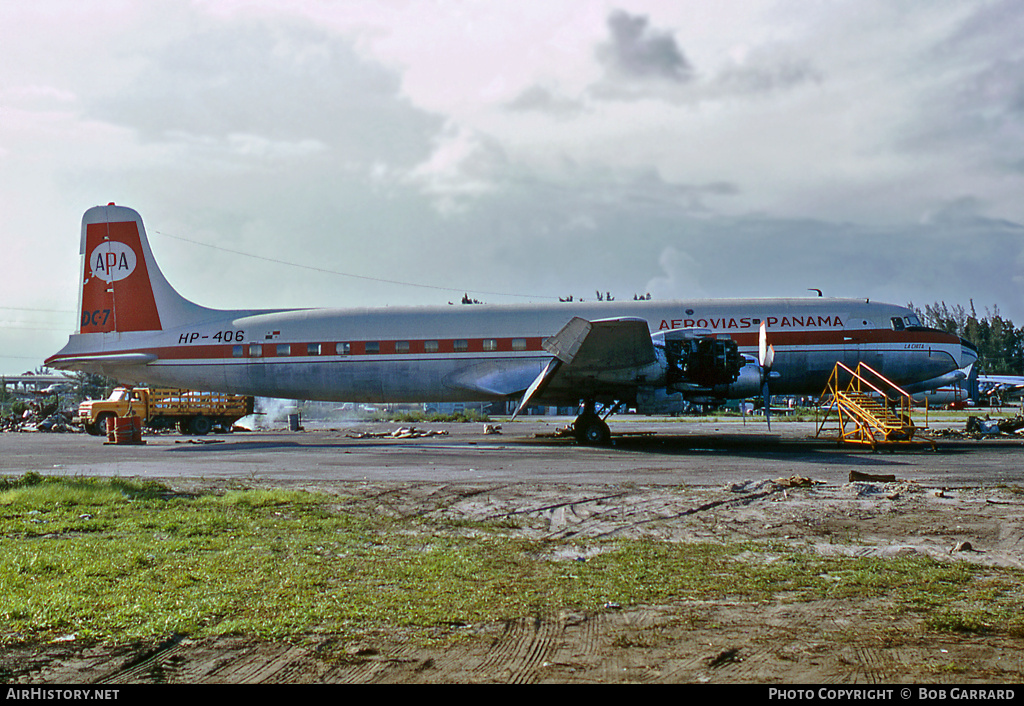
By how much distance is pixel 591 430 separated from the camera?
22672mm

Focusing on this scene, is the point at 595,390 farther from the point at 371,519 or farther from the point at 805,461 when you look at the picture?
the point at 371,519

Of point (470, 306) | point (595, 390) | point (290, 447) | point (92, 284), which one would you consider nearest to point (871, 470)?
point (595, 390)

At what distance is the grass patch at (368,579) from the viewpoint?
14.9ft

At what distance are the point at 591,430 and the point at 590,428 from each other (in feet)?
0.26

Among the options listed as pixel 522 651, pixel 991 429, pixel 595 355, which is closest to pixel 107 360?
pixel 595 355

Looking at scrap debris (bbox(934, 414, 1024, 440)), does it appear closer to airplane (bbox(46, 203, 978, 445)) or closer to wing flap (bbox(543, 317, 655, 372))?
airplane (bbox(46, 203, 978, 445))

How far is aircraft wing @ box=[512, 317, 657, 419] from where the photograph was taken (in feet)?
59.1

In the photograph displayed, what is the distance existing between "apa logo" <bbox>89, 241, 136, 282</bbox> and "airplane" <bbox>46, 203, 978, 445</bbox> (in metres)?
0.04

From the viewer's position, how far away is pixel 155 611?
185 inches

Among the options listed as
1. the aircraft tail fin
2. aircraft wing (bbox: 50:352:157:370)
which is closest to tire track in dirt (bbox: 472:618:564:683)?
aircraft wing (bbox: 50:352:157:370)

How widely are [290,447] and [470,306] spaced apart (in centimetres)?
741

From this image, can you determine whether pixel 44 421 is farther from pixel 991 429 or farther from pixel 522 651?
pixel 991 429

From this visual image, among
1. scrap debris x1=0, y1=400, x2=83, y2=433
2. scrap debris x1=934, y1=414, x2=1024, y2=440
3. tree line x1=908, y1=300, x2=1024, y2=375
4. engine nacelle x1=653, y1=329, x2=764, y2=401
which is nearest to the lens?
engine nacelle x1=653, y1=329, x2=764, y2=401

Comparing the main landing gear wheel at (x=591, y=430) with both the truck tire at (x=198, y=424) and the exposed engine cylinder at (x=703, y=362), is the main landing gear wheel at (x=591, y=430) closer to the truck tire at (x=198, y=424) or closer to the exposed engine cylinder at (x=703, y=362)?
the exposed engine cylinder at (x=703, y=362)
